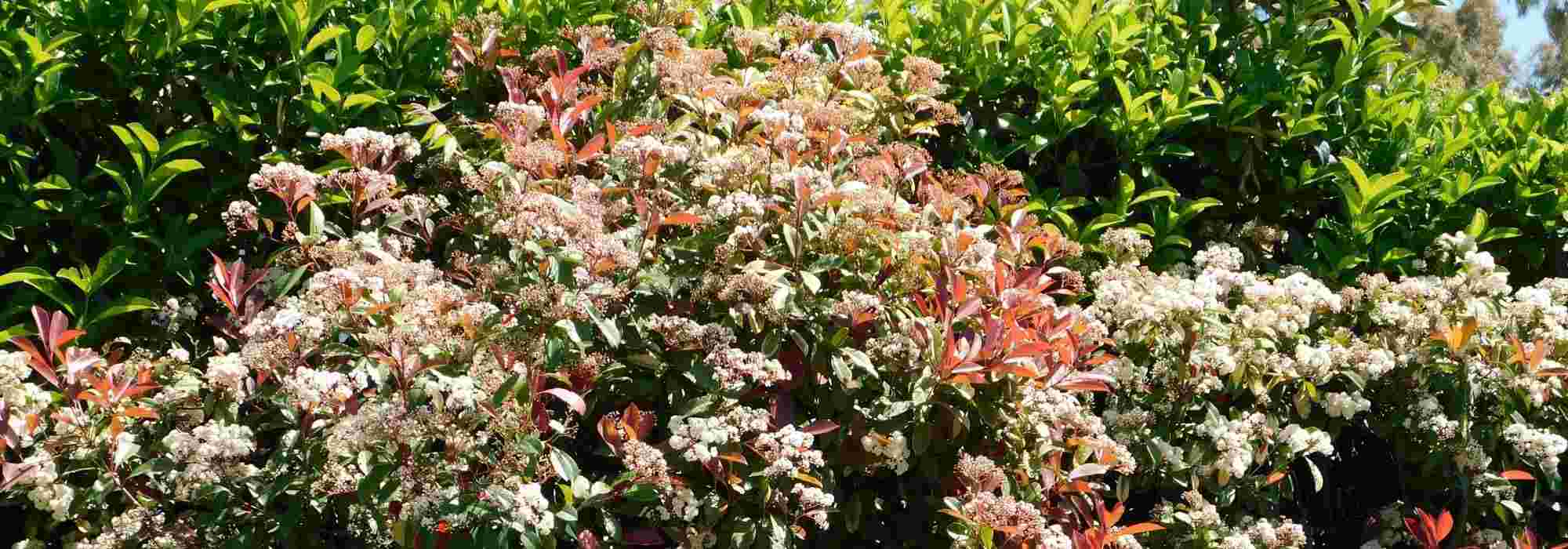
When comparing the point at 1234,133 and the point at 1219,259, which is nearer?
the point at 1219,259

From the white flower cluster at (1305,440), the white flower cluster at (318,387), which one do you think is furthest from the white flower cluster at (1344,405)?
the white flower cluster at (318,387)

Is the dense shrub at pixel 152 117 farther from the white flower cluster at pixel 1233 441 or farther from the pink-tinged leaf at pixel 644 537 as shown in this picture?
the white flower cluster at pixel 1233 441

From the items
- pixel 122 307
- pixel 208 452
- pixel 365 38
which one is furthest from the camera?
pixel 365 38

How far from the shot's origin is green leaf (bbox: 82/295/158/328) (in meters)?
3.30

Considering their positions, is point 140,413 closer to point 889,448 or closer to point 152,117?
point 152,117

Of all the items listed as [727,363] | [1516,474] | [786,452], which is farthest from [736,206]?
[1516,474]

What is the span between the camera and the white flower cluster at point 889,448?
2.95 meters

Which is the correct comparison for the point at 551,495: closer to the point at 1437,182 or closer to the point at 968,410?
the point at 968,410

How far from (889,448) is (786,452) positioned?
0.37 meters

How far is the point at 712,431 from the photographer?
268 centimetres

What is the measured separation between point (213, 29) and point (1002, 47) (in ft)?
8.69

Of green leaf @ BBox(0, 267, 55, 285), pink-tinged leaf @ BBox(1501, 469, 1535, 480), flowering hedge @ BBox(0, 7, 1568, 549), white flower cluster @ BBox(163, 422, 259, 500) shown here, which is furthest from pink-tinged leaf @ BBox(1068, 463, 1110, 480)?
green leaf @ BBox(0, 267, 55, 285)

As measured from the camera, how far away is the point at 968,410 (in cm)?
309

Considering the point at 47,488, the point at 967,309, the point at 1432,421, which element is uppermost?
Answer: the point at 967,309
